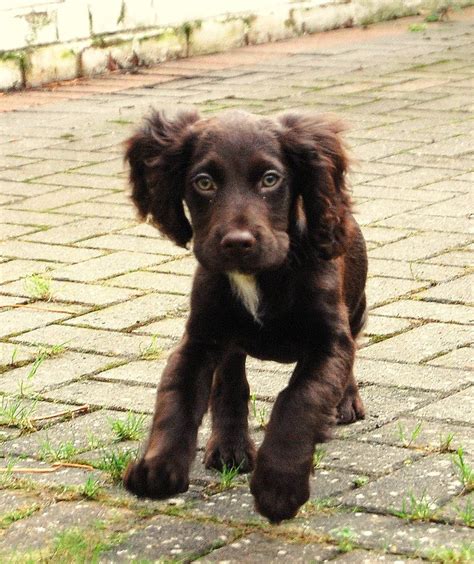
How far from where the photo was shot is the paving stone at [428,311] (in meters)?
5.35

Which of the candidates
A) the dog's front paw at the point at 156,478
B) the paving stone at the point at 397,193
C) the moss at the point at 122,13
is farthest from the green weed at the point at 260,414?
the moss at the point at 122,13

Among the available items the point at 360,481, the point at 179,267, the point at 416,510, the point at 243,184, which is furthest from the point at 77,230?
the point at 416,510

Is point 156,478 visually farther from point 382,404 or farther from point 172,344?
point 172,344

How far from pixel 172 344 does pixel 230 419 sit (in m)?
1.11

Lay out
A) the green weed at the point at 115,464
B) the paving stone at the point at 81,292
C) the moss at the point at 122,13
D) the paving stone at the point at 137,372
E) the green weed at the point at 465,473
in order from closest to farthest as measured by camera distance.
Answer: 1. the green weed at the point at 465,473
2. the green weed at the point at 115,464
3. the paving stone at the point at 137,372
4. the paving stone at the point at 81,292
5. the moss at the point at 122,13

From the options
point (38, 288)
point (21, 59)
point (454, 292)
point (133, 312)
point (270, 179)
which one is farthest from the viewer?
point (21, 59)

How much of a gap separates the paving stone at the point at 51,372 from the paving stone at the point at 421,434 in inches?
45.0

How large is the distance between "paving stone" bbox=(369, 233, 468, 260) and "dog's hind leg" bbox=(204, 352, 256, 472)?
7.39 feet

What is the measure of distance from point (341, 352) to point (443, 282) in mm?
2086

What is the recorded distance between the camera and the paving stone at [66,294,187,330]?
5414 mm

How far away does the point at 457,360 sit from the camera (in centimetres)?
484

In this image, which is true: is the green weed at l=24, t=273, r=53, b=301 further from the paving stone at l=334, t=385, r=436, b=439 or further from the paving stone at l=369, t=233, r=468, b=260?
the paving stone at l=334, t=385, r=436, b=439

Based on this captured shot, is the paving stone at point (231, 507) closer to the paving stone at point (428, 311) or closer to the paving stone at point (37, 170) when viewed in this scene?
the paving stone at point (428, 311)

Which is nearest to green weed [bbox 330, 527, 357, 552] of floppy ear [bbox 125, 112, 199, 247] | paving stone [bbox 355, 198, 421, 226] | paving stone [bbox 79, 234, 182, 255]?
floppy ear [bbox 125, 112, 199, 247]
